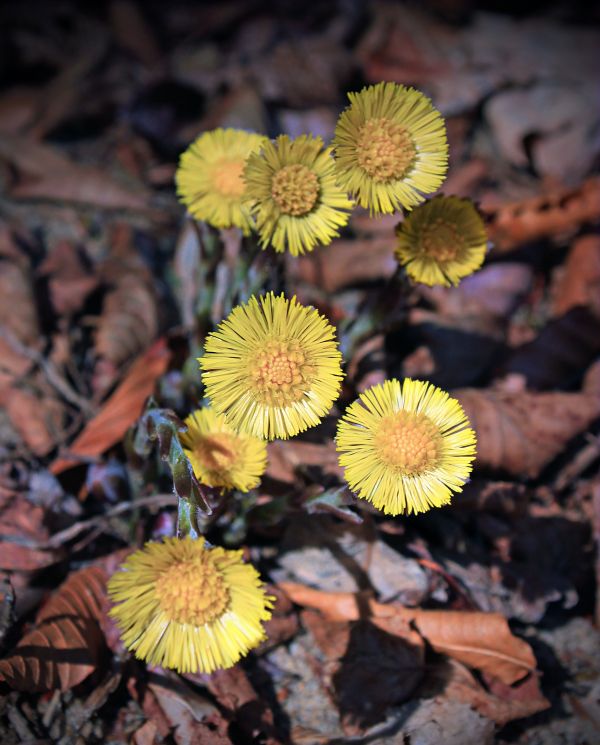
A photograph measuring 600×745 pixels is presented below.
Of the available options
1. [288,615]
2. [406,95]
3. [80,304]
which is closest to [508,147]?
[406,95]

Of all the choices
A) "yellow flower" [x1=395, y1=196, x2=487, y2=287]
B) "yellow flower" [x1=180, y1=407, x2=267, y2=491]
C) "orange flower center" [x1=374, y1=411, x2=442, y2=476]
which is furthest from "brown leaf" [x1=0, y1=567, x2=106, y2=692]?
"yellow flower" [x1=395, y1=196, x2=487, y2=287]

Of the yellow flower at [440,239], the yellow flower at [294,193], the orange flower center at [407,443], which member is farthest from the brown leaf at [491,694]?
the yellow flower at [294,193]

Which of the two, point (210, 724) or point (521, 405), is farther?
point (521, 405)

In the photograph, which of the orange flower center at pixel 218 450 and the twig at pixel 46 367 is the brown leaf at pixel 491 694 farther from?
the twig at pixel 46 367

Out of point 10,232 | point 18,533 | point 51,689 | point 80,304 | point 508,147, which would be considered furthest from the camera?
point 508,147

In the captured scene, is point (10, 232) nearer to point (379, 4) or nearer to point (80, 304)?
point (80, 304)

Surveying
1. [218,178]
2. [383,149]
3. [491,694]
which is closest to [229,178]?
[218,178]

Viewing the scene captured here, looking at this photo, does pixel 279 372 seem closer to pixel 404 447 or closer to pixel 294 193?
pixel 404 447
